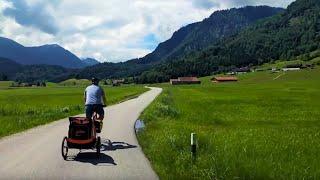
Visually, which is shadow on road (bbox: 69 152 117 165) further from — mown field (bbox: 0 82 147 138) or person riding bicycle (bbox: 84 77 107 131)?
mown field (bbox: 0 82 147 138)

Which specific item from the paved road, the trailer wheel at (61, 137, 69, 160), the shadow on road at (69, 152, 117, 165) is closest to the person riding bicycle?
the paved road

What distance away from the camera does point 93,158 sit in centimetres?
1703

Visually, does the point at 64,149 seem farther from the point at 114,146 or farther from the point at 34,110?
the point at 34,110

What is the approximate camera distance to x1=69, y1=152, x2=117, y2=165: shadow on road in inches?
636

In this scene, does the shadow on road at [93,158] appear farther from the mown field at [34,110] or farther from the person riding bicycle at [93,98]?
the mown field at [34,110]

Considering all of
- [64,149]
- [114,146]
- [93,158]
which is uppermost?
[64,149]

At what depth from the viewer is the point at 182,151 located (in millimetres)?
17125

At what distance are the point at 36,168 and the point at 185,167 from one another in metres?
3.93

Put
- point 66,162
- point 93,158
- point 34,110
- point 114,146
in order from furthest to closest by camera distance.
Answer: point 34,110, point 114,146, point 93,158, point 66,162

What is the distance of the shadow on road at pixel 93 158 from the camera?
16.2 m

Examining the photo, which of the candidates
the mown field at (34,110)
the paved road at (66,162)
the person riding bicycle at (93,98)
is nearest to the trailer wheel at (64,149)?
the paved road at (66,162)

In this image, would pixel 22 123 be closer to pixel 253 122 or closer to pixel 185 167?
pixel 253 122

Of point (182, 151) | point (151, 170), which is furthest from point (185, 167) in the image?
point (182, 151)

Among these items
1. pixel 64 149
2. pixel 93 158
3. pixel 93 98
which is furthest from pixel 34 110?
pixel 93 158
